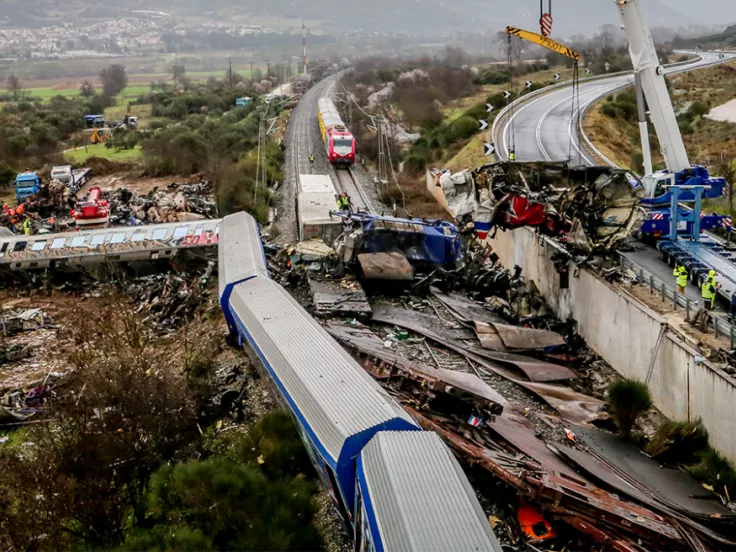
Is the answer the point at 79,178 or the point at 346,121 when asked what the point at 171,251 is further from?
the point at 346,121

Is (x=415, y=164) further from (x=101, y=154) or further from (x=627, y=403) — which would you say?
(x=627, y=403)

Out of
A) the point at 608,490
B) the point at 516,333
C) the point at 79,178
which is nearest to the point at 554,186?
the point at 516,333

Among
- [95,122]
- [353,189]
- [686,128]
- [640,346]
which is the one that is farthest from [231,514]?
[95,122]

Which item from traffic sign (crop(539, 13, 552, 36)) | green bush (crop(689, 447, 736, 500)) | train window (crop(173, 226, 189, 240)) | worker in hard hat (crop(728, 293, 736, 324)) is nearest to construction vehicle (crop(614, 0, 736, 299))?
traffic sign (crop(539, 13, 552, 36))

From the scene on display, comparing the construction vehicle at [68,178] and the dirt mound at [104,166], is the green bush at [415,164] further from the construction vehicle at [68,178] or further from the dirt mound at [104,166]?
the construction vehicle at [68,178]

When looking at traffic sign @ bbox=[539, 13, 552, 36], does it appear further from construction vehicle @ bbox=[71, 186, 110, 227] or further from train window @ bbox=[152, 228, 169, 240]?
construction vehicle @ bbox=[71, 186, 110, 227]
